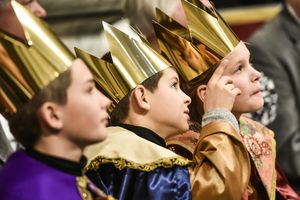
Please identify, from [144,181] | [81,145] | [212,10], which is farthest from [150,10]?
[81,145]

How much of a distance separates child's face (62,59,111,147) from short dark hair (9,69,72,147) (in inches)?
0.5

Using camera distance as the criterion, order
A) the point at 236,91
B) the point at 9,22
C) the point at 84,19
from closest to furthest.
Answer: the point at 9,22, the point at 236,91, the point at 84,19

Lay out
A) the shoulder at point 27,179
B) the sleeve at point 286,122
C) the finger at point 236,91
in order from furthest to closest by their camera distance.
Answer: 1. the sleeve at point 286,122
2. the finger at point 236,91
3. the shoulder at point 27,179

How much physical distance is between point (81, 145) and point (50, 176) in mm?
87

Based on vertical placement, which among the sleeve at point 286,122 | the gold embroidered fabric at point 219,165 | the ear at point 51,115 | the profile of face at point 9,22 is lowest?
the sleeve at point 286,122

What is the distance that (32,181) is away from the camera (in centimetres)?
179

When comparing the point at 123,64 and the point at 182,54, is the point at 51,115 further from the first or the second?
the point at 182,54

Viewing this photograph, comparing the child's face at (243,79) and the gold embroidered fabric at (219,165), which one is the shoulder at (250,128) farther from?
the gold embroidered fabric at (219,165)

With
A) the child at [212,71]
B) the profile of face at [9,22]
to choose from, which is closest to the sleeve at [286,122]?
the child at [212,71]

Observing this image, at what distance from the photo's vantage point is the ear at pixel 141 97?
7.22 feet

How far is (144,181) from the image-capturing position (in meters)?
2.08

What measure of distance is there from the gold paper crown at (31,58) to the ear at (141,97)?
13.4 inches

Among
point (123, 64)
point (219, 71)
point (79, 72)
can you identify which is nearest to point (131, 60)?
point (123, 64)

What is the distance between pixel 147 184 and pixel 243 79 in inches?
16.9
